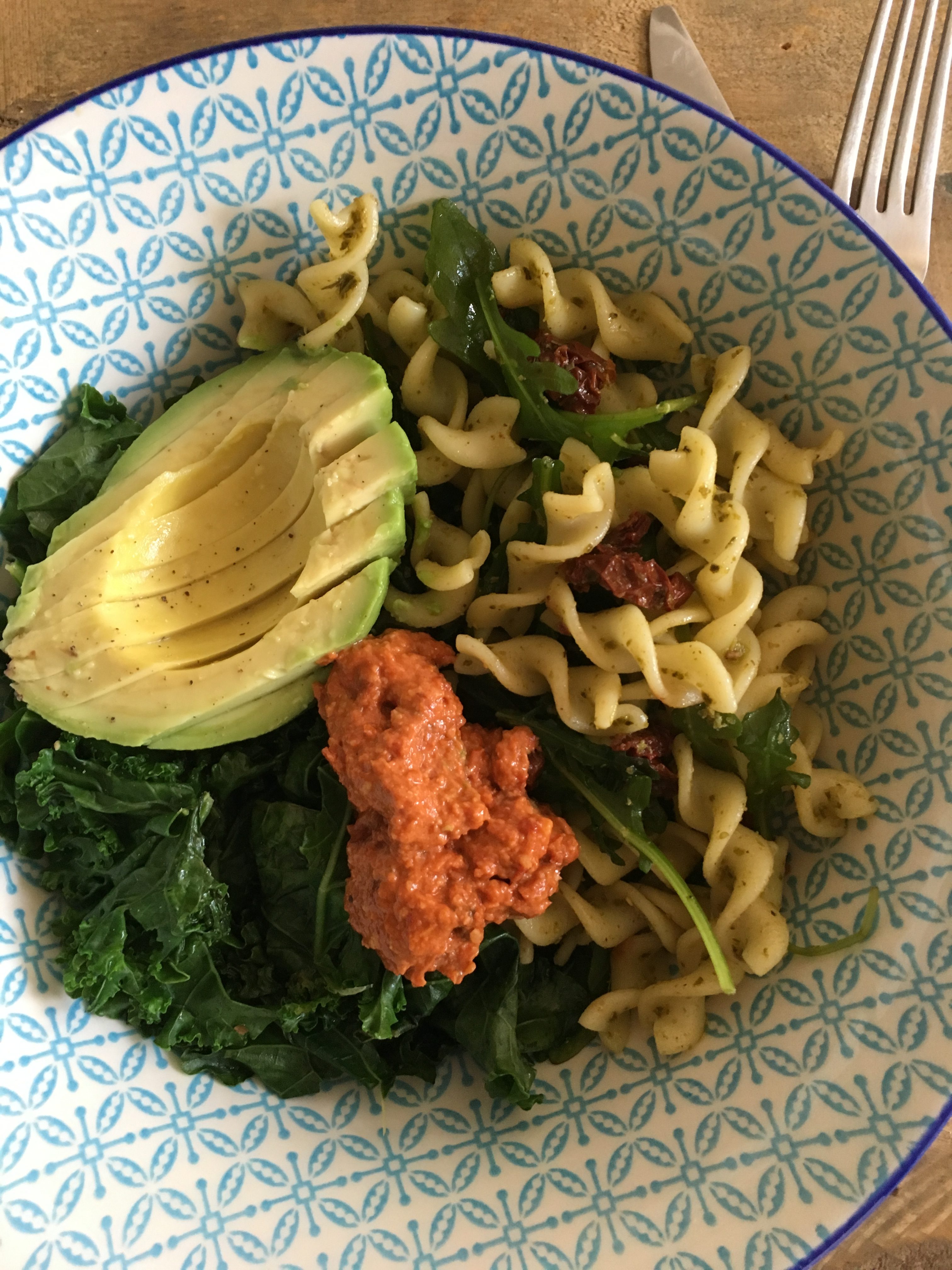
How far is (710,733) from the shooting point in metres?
2.21

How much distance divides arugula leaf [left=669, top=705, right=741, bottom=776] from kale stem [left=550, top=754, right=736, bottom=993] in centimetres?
→ 25

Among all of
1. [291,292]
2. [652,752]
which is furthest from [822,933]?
[291,292]

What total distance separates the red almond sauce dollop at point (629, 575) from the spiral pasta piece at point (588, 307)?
17.3 inches

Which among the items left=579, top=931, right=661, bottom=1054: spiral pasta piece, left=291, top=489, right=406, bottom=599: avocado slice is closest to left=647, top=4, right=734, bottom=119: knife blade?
left=291, top=489, right=406, bottom=599: avocado slice

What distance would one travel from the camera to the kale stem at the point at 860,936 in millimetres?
2107

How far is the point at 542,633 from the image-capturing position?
7.81ft

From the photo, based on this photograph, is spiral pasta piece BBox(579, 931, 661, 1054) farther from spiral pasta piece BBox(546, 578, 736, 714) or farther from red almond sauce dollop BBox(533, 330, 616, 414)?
red almond sauce dollop BBox(533, 330, 616, 414)

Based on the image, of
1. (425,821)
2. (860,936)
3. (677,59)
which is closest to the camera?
(425,821)

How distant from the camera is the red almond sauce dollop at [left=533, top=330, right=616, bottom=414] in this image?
2.28 meters

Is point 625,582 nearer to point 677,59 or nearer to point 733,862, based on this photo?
point 733,862

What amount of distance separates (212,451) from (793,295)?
4.56ft

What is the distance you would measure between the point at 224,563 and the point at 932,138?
82.3 inches

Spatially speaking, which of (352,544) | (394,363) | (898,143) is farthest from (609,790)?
(898,143)

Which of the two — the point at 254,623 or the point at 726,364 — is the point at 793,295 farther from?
the point at 254,623
